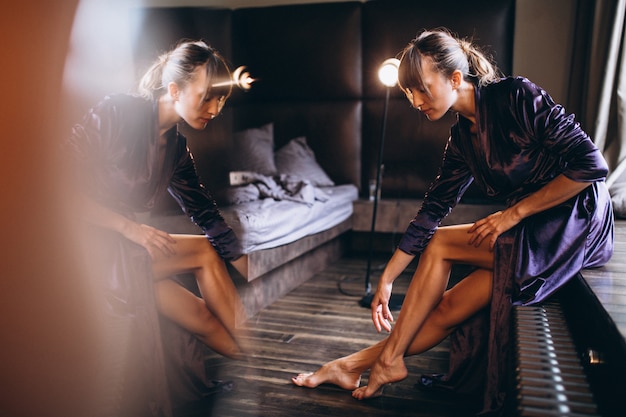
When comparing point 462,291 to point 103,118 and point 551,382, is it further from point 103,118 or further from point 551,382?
point 103,118

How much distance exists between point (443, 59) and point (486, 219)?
39 centimetres

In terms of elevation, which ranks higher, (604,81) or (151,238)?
(604,81)

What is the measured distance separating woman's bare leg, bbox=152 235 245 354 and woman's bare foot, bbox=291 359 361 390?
36cm

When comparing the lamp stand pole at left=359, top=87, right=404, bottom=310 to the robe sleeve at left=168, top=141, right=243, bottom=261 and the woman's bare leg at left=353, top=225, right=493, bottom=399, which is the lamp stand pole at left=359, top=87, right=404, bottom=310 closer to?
the woman's bare leg at left=353, top=225, right=493, bottom=399

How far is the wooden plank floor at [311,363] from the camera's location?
135 centimetres

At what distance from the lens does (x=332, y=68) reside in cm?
261

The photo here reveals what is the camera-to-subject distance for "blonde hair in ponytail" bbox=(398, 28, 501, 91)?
3.71 ft

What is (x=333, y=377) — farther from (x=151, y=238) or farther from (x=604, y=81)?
(x=604, y=81)

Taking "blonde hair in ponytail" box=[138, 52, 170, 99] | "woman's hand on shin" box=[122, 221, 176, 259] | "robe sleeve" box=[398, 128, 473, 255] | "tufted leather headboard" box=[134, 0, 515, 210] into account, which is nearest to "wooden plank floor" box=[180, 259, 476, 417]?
"robe sleeve" box=[398, 128, 473, 255]

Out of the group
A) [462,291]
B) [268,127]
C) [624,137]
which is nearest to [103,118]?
[462,291]

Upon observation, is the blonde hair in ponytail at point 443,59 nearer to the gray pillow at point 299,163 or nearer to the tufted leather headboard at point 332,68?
the tufted leather headboard at point 332,68

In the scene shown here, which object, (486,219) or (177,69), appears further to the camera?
(486,219)

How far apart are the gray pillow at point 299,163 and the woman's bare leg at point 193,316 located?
131cm

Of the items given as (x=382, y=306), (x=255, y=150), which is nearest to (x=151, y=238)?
(x=382, y=306)
